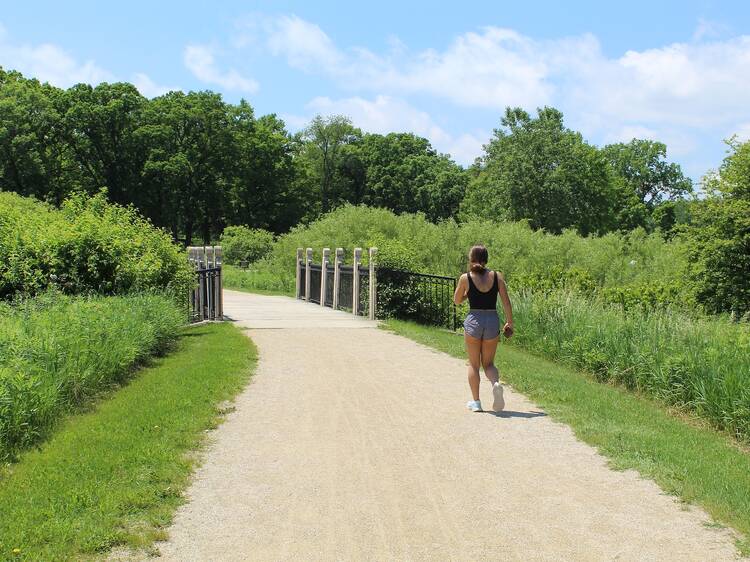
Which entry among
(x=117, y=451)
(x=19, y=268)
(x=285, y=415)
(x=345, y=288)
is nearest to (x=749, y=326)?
(x=285, y=415)

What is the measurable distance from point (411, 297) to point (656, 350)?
32.1 ft

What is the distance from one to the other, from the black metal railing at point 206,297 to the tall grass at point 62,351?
5.22m

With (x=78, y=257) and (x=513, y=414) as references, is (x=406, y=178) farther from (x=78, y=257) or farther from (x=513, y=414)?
(x=513, y=414)

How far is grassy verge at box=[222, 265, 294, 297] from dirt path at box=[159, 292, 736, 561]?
25.1 metres

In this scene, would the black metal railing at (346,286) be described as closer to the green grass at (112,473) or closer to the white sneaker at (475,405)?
the green grass at (112,473)

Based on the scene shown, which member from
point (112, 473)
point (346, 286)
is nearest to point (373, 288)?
point (346, 286)

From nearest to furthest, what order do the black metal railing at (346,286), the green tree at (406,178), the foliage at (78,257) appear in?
1. the foliage at (78,257)
2. the black metal railing at (346,286)
3. the green tree at (406,178)

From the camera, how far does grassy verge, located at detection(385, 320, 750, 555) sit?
224 inches

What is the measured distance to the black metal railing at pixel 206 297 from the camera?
19.0 metres

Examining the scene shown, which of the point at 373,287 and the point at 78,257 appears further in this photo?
the point at 373,287

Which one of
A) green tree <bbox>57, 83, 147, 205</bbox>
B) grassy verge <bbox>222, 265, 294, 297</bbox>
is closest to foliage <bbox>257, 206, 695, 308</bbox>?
grassy verge <bbox>222, 265, 294, 297</bbox>

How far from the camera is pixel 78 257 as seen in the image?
573 inches

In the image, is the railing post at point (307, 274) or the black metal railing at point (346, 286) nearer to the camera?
the black metal railing at point (346, 286)

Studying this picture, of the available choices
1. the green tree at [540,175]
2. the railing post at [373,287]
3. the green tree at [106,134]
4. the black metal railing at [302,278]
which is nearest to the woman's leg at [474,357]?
the railing post at [373,287]
